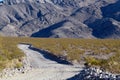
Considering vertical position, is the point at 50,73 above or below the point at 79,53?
above

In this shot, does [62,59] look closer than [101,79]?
No

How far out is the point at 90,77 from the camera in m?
20.9

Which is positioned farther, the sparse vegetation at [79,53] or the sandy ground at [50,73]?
the sparse vegetation at [79,53]

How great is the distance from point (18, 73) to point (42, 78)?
10.9ft

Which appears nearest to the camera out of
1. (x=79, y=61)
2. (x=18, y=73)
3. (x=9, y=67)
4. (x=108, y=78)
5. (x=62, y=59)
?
(x=108, y=78)

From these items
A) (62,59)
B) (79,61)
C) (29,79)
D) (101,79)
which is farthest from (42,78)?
(62,59)

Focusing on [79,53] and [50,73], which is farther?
[79,53]

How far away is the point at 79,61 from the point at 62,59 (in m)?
3.99

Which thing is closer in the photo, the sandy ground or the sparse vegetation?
the sandy ground

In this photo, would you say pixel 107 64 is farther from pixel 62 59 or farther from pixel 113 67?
pixel 62 59

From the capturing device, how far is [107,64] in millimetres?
→ 27016

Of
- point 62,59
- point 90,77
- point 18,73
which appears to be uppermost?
point 90,77

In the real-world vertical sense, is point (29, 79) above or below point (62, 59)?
above

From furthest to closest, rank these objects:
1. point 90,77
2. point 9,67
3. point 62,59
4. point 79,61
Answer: point 62,59 → point 79,61 → point 9,67 → point 90,77
